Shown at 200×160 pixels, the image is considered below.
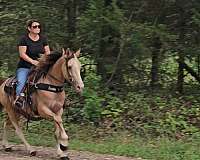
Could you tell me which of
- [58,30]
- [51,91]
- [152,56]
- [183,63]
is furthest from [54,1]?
[51,91]

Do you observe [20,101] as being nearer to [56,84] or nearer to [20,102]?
[20,102]

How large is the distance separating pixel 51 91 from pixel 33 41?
3.96 ft

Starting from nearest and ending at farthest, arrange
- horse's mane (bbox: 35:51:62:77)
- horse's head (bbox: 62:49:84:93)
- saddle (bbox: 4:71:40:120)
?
horse's head (bbox: 62:49:84:93)
horse's mane (bbox: 35:51:62:77)
saddle (bbox: 4:71:40:120)

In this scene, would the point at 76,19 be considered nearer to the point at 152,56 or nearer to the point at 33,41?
the point at 152,56

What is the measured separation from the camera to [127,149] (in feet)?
34.5

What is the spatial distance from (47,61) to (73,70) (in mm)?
930

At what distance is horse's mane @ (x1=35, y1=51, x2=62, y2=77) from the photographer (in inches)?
373

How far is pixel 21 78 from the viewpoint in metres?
9.80

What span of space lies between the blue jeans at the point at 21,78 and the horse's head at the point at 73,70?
1.19 m

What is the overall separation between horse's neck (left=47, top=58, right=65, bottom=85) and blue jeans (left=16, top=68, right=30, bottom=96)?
2.19 ft

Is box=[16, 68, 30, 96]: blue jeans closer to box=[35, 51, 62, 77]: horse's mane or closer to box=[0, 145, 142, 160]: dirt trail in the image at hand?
box=[35, 51, 62, 77]: horse's mane

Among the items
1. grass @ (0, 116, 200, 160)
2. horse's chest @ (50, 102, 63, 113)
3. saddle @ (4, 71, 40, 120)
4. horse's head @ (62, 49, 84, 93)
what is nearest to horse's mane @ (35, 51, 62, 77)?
saddle @ (4, 71, 40, 120)

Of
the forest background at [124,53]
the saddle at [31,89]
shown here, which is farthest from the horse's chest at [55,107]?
the forest background at [124,53]

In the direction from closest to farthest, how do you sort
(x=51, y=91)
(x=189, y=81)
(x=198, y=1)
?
1. (x=51, y=91)
2. (x=198, y=1)
3. (x=189, y=81)
